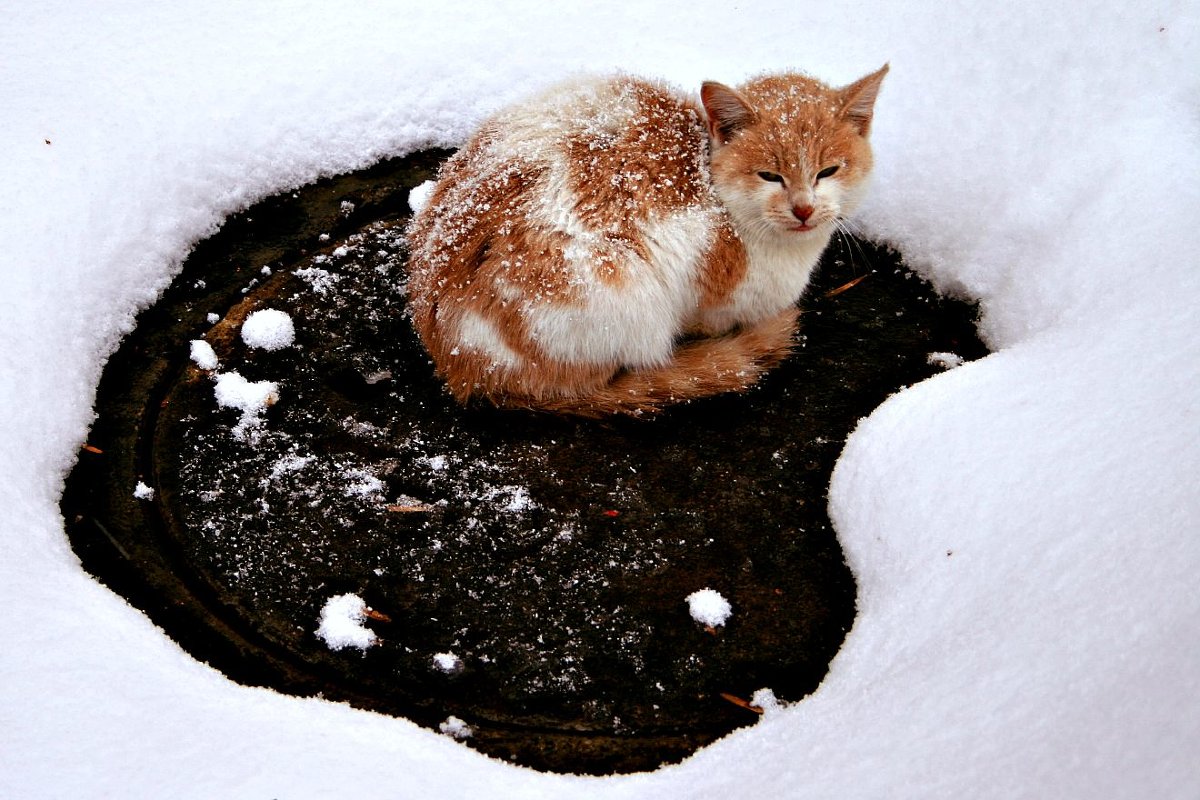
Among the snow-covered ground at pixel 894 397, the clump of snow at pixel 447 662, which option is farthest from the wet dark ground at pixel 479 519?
the snow-covered ground at pixel 894 397

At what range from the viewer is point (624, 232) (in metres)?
2.41

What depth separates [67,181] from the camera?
2.90 meters

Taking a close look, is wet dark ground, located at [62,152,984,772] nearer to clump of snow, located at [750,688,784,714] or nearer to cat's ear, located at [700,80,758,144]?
clump of snow, located at [750,688,784,714]

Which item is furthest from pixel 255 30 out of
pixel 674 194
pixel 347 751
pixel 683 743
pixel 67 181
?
pixel 683 743

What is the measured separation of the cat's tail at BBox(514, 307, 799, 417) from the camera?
2.58 meters

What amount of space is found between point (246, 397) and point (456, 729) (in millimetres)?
1227

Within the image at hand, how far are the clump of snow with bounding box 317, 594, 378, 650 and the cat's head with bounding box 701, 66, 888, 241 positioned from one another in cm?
148

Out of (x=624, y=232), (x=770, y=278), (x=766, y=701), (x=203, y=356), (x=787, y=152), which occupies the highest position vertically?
(x=787, y=152)

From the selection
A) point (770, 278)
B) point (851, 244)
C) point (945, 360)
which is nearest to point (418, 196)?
point (770, 278)

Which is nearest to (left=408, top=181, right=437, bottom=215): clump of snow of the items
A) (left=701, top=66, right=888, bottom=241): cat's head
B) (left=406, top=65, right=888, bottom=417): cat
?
(left=406, top=65, right=888, bottom=417): cat

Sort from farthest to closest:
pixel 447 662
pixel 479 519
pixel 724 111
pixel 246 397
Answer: pixel 246 397
pixel 724 111
pixel 479 519
pixel 447 662

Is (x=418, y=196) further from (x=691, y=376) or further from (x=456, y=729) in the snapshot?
(x=456, y=729)

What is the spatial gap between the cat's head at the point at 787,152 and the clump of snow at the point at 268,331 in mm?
1409

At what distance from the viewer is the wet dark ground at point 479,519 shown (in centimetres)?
206
